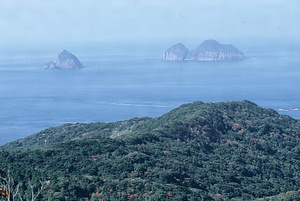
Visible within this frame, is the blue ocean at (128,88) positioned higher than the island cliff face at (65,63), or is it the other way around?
the island cliff face at (65,63)

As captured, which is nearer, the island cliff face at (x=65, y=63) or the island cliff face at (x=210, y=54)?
the island cliff face at (x=65, y=63)

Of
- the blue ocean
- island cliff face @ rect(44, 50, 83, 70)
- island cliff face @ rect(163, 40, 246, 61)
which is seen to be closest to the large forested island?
the blue ocean

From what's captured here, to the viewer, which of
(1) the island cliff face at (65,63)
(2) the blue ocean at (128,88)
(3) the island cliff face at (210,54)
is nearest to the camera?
(2) the blue ocean at (128,88)

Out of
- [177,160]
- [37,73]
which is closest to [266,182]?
[177,160]

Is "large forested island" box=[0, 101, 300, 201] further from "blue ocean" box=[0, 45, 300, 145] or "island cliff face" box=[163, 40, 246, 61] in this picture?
"island cliff face" box=[163, 40, 246, 61]

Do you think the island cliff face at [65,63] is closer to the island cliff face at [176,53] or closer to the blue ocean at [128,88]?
the blue ocean at [128,88]

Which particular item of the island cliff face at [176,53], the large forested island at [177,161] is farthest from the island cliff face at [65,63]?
the large forested island at [177,161]

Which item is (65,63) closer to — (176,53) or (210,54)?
(176,53)
